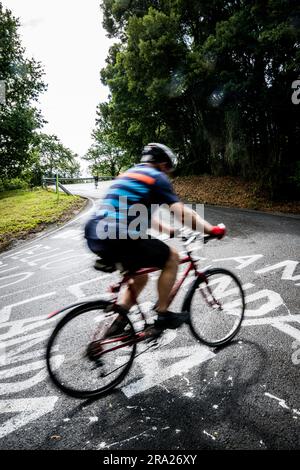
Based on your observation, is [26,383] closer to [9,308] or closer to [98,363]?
[98,363]

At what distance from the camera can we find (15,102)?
21.1 m

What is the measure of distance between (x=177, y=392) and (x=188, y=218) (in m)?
1.64


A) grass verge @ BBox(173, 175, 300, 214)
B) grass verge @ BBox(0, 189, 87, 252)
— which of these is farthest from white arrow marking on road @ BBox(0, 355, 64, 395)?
grass verge @ BBox(173, 175, 300, 214)

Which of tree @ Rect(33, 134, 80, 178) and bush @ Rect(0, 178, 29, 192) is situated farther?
tree @ Rect(33, 134, 80, 178)

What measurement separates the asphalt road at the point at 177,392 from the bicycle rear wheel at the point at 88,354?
12cm

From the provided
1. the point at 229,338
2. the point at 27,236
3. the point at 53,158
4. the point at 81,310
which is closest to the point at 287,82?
the point at 27,236

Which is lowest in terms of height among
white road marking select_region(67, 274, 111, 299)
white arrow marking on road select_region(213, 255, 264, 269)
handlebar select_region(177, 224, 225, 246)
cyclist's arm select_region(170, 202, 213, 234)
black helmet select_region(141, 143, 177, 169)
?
white road marking select_region(67, 274, 111, 299)

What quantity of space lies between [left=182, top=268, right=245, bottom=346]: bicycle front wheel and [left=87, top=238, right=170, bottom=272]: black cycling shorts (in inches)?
27.9

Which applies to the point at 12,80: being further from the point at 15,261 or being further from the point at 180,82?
the point at 15,261

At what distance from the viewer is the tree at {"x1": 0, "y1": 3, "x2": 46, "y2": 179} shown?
61.2ft

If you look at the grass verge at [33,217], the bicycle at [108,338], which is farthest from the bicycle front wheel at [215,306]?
the grass verge at [33,217]

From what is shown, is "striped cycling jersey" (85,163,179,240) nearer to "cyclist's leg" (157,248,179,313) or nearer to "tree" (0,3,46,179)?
"cyclist's leg" (157,248,179,313)

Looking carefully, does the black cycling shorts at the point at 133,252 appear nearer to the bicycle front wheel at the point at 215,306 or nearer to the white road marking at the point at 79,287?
the bicycle front wheel at the point at 215,306

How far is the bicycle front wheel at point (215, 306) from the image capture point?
135 inches
